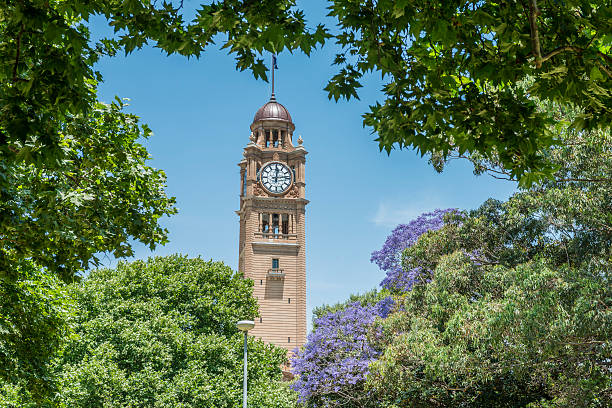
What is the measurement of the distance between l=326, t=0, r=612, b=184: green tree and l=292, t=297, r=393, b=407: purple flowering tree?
20.7m

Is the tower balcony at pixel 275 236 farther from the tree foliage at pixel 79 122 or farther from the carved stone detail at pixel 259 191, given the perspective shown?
the tree foliage at pixel 79 122

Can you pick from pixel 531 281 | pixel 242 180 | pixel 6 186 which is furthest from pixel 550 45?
pixel 242 180

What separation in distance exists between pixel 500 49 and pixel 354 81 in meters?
1.37

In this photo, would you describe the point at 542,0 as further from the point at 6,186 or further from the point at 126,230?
the point at 126,230

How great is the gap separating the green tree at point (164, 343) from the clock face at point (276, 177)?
28262mm

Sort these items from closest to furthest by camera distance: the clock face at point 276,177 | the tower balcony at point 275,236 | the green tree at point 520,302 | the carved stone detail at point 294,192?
the green tree at point 520,302
the tower balcony at point 275,236
the clock face at point 276,177
the carved stone detail at point 294,192

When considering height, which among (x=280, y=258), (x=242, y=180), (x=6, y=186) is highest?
(x=242, y=180)

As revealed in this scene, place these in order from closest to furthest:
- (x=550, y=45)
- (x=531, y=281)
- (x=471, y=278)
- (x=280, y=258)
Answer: (x=550, y=45), (x=531, y=281), (x=471, y=278), (x=280, y=258)

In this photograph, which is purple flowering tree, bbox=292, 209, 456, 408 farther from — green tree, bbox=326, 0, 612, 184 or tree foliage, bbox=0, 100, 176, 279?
green tree, bbox=326, 0, 612, 184

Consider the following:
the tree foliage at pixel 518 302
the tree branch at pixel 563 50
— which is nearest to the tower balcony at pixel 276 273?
the tree foliage at pixel 518 302

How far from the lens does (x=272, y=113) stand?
62.7 meters

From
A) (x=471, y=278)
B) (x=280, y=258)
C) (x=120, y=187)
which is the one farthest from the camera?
(x=280, y=258)

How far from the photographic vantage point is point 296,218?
58844mm

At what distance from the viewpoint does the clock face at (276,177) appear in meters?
59.2
